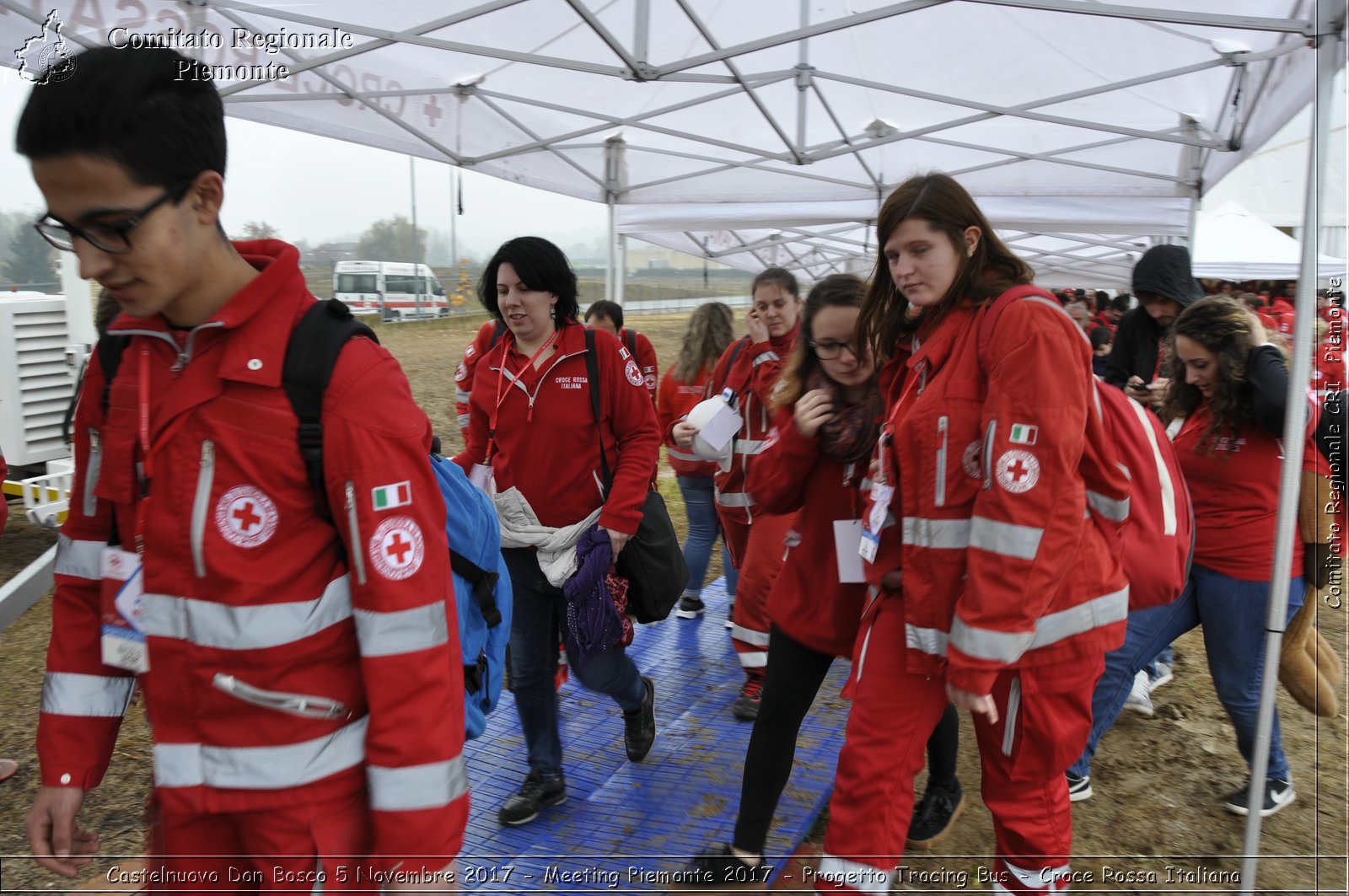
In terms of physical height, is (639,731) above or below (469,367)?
below

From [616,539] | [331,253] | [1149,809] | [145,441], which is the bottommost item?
[1149,809]

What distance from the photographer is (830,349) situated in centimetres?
267

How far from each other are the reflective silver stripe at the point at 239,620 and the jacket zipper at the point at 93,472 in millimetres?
291

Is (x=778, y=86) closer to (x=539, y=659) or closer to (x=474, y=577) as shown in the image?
(x=539, y=659)

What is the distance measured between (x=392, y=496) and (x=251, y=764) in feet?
1.56

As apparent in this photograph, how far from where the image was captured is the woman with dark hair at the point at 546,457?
309 cm

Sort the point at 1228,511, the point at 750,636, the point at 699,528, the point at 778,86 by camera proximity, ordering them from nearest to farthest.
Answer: the point at 1228,511 < the point at 750,636 < the point at 699,528 < the point at 778,86

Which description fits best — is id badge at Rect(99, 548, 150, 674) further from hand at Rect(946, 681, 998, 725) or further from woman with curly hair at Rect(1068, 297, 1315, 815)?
woman with curly hair at Rect(1068, 297, 1315, 815)

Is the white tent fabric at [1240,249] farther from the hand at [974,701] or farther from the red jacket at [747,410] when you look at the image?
the hand at [974,701]

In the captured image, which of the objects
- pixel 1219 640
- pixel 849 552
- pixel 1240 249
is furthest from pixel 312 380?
pixel 1240 249

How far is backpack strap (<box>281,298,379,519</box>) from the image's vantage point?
1.33 meters

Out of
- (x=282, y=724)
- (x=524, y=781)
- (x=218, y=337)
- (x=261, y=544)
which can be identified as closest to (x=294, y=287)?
(x=218, y=337)

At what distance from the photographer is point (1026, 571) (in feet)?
6.29

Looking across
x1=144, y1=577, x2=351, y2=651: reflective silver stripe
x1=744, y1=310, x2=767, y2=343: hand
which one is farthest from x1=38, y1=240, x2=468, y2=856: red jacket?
x1=744, y1=310, x2=767, y2=343: hand
